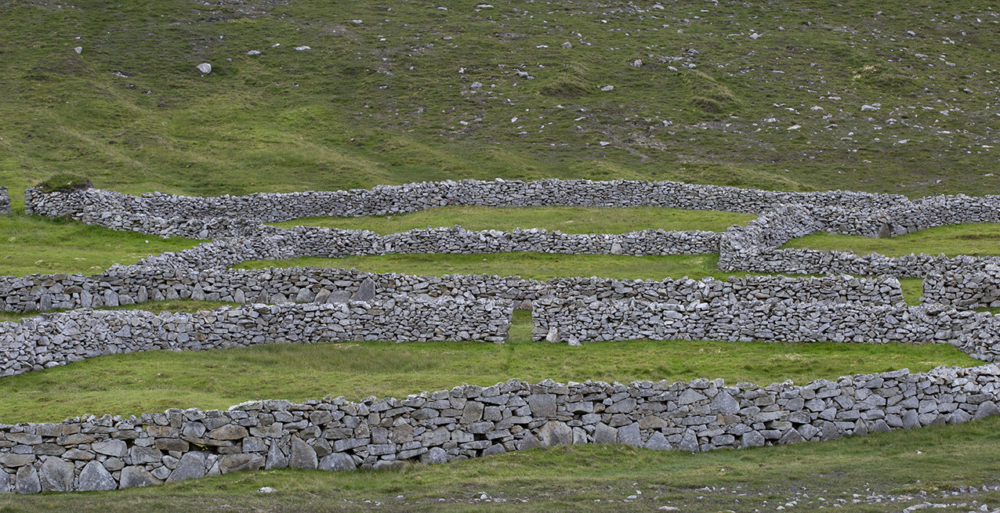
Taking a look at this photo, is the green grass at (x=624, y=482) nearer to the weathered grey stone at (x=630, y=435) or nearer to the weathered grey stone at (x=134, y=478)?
the weathered grey stone at (x=630, y=435)

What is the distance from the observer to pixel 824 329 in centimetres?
3319

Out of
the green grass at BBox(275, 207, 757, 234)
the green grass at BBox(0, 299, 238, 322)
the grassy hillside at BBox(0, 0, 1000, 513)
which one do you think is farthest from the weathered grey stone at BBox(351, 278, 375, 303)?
the green grass at BBox(275, 207, 757, 234)

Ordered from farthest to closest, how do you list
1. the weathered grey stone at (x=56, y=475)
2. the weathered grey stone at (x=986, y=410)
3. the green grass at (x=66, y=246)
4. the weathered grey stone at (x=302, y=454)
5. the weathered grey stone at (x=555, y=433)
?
the green grass at (x=66, y=246) → the weathered grey stone at (x=986, y=410) → the weathered grey stone at (x=555, y=433) → the weathered grey stone at (x=302, y=454) → the weathered grey stone at (x=56, y=475)

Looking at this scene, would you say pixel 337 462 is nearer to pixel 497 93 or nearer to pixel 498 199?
pixel 498 199

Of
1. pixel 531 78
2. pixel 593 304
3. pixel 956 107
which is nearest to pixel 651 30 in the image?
pixel 531 78

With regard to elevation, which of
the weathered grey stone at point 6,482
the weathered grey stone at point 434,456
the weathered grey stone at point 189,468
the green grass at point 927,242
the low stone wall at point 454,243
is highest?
the green grass at point 927,242

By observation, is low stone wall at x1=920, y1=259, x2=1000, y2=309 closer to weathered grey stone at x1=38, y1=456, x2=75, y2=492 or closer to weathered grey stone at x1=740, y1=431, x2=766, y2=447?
weathered grey stone at x1=740, y1=431, x2=766, y2=447

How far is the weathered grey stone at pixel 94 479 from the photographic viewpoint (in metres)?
21.5

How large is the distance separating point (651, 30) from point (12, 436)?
9644cm

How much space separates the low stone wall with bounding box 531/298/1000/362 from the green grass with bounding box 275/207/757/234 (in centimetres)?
1936

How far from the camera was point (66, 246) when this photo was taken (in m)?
50.8

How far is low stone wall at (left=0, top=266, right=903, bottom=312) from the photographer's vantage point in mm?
37500

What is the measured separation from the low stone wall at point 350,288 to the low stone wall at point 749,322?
7.41 ft

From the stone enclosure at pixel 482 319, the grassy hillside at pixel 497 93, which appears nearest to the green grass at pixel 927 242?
the stone enclosure at pixel 482 319
